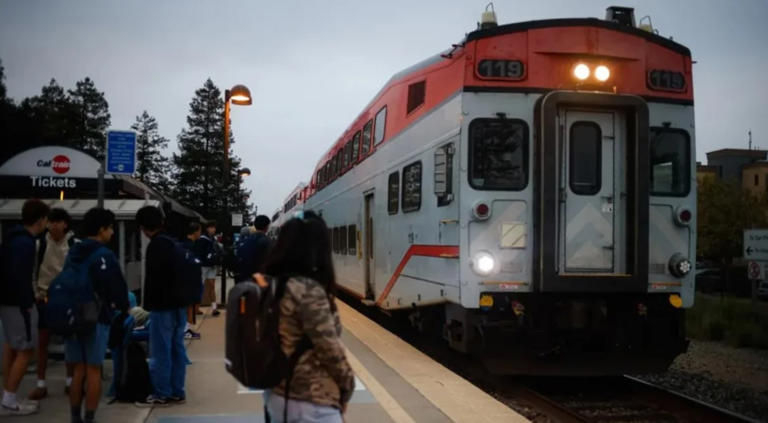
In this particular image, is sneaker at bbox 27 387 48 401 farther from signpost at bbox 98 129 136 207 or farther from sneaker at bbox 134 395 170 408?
signpost at bbox 98 129 136 207

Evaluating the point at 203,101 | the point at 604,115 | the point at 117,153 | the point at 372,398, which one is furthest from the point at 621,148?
the point at 203,101

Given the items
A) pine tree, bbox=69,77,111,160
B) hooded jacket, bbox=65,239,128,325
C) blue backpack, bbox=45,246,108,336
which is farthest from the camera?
pine tree, bbox=69,77,111,160

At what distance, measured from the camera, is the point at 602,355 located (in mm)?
8156

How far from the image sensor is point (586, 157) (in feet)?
26.9

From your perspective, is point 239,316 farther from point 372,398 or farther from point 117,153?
point 117,153

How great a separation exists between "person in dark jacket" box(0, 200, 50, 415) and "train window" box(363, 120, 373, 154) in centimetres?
817

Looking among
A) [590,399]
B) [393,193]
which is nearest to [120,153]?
[393,193]

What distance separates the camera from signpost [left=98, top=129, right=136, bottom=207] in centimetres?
788

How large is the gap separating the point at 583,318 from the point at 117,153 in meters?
5.55

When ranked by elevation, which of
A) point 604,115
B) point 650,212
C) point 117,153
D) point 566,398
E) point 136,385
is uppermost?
point 604,115

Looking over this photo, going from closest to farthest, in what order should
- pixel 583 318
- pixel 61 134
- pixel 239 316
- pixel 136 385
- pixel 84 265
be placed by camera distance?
pixel 239 316 → pixel 84 265 → pixel 136 385 → pixel 583 318 → pixel 61 134

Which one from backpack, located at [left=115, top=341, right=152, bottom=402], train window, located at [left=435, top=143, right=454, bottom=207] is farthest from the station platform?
train window, located at [left=435, top=143, right=454, bottom=207]

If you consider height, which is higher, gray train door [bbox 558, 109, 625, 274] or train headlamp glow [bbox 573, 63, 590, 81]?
train headlamp glow [bbox 573, 63, 590, 81]

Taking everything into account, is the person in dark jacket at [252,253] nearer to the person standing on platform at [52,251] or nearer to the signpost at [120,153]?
the signpost at [120,153]
